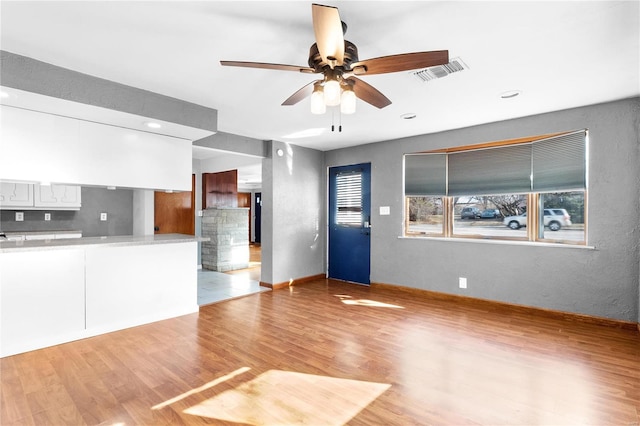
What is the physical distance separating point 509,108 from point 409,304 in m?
2.83

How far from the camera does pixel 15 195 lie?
4.22 metres

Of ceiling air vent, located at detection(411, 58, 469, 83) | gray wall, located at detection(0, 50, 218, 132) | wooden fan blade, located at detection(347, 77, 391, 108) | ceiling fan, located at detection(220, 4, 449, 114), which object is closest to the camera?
ceiling fan, located at detection(220, 4, 449, 114)

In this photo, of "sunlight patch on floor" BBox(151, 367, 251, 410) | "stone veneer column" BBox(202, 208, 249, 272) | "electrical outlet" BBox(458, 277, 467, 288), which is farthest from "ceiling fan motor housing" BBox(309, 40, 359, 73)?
"stone veneer column" BBox(202, 208, 249, 272)

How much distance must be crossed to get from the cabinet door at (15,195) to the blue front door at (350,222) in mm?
4630

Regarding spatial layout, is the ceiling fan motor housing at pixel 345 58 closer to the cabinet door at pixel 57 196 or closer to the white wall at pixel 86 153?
the white wall at pixel 86 153

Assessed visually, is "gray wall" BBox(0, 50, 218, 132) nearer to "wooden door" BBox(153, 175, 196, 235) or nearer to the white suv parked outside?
"wooden door" BBox(153, 175, 196, 235)

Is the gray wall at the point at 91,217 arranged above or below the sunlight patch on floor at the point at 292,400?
above

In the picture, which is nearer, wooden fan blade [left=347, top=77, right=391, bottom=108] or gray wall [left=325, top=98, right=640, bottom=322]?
wooden fan blade [left=347, top=77, right=391, bottom=108]

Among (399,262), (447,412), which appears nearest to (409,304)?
(399,262)

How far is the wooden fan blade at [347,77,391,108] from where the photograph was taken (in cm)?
222

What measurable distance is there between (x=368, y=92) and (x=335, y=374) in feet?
7.23

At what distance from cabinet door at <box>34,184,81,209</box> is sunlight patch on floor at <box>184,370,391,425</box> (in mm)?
3840

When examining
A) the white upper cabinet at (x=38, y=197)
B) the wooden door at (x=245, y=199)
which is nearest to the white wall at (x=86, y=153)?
the white upper cabinet at (x=38, y=197)

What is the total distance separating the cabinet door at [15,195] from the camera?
4152 mm
